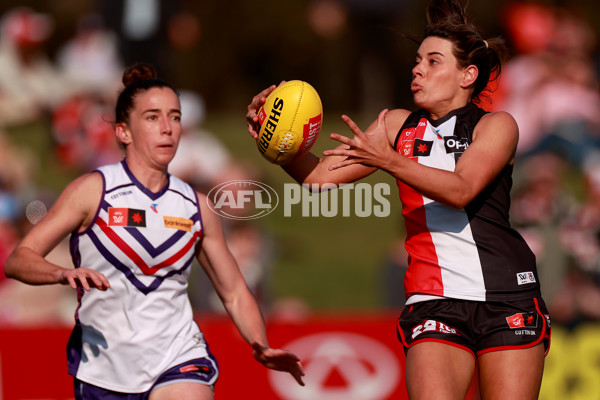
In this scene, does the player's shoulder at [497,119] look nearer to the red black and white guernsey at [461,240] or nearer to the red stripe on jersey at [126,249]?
the red black and white guernsey at [461,240]

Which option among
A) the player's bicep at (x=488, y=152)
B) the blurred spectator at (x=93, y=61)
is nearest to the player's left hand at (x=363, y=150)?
the player's bicep at (x=488, y=152)

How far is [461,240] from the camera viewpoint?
430cm

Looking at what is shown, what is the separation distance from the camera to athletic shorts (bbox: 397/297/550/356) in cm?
417

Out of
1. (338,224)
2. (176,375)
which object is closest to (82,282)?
(176,375)

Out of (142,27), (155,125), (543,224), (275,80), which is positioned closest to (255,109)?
(155,125)

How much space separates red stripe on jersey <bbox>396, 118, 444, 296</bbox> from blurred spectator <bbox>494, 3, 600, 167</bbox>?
6.59 metres

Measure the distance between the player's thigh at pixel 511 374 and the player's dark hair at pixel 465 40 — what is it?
1322 millimetres

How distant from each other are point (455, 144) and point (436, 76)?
1.19 ft

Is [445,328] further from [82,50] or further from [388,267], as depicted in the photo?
[82,50]

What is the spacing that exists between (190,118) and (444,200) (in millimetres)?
6396

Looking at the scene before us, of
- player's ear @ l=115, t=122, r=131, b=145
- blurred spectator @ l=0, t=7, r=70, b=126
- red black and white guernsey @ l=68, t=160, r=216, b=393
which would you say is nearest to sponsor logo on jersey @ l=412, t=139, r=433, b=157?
red black and white guernsey @ l=68, t=160, r=216, b=393

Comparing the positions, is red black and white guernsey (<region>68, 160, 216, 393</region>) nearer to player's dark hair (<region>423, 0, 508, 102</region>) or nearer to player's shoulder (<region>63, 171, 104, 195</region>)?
player's shoulder (<region>63, 171, 104, 195</region>)

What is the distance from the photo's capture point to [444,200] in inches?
158

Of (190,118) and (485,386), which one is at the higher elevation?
(190,118)
